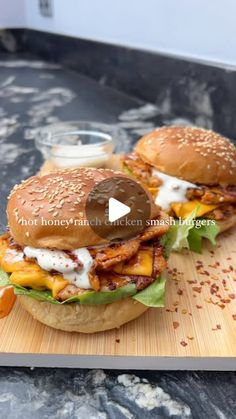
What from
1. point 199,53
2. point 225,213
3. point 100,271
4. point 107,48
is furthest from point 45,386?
point 107,48

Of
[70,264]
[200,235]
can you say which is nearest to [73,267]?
[70,264]

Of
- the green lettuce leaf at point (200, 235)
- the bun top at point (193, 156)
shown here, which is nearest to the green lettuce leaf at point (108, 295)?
the green lettuce leaf at point (200, 235)

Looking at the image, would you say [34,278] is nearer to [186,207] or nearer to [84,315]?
[84,315]

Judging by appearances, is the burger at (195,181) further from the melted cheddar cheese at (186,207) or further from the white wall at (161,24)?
the white wall at (161,24)

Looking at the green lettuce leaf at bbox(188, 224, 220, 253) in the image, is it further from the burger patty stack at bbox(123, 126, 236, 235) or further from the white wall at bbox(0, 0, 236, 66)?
the white wall at bbox(0, 0, 236, 66)


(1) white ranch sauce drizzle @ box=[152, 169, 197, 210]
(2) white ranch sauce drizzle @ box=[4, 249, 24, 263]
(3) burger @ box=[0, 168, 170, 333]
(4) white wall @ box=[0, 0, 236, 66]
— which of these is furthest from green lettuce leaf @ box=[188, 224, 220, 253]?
(4) white wall @ box=[0, 0, 236, 66]

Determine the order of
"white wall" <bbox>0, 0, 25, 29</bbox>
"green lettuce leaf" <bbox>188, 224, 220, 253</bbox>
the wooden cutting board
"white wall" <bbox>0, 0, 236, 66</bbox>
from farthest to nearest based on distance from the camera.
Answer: "white wall" <bbox>0, 0, 25, 29</bbox>, "white wall" <bbox>0, 0, 236, 66</bbox>, "green lettuce leaf" <bbox>188, 224, 220, 253</bbox>, the wooden cutting board
